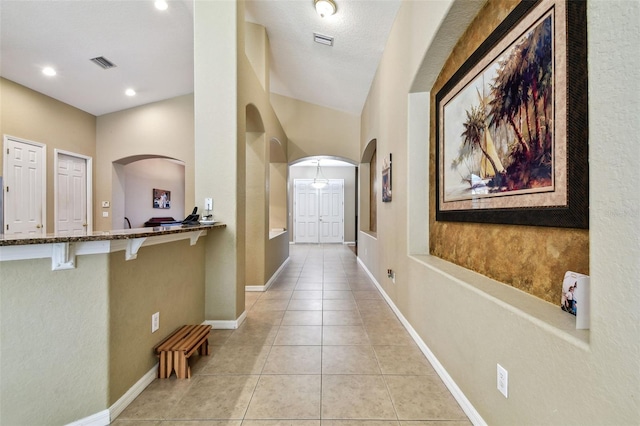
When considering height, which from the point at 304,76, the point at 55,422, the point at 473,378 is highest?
the point at 304,76

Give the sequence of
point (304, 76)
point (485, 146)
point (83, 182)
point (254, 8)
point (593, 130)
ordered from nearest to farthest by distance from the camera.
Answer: point (593, 130) → point (485, 146) → point (254, 8) → point (304, 76) → point (83, 182)

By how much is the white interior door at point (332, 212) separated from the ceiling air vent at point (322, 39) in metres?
6.52

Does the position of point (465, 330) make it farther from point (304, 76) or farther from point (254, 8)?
point (304, 76)

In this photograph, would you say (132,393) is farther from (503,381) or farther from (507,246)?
(507,246)

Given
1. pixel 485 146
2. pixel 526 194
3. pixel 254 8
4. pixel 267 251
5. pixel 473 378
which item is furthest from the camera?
pixel 267 251

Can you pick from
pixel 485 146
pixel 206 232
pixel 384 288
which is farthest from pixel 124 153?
pixel 485 146

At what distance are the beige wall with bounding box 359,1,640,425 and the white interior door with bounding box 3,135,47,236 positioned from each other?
5730mm

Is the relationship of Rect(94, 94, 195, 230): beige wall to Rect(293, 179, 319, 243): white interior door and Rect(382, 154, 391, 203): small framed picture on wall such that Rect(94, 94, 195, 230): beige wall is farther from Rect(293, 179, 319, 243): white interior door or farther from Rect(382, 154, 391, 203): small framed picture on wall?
Rect(293, 179, 319, 243): white interior door

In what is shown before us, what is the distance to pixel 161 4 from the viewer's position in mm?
3428

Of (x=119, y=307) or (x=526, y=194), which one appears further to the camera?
(x=119, y=307)

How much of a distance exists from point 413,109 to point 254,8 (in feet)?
8.87

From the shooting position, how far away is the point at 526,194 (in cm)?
133

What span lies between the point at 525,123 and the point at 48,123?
23.1ft

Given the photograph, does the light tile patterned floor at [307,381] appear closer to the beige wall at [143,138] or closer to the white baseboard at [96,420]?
the white baseboard at [96,420]
